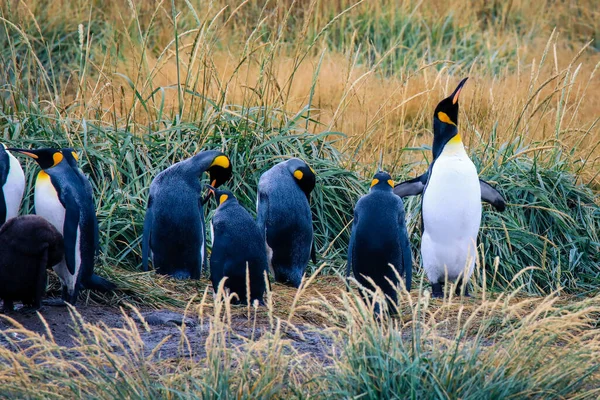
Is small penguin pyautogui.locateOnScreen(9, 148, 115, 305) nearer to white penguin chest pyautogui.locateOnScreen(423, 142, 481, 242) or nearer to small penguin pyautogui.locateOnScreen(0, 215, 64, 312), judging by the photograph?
small penguin pyautogui.locateOnScreen(0, 215, 64, 312)

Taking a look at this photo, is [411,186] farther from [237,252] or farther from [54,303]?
[54,303]

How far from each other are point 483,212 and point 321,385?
3.25m

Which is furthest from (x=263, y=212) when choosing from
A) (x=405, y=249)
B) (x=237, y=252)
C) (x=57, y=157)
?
(x=57, y=157)

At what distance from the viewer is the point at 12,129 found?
5.97 metres

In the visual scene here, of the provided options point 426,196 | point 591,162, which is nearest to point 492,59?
point 591,162

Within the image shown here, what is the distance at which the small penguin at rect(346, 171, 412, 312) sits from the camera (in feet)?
15.2

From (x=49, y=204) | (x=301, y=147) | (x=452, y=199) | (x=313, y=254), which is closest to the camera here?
(x=49, y=204)

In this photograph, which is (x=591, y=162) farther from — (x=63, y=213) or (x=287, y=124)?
(x=63, y=213)

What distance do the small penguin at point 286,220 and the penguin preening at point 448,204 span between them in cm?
75

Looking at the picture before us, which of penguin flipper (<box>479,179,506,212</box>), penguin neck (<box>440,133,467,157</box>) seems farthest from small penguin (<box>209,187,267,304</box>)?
penguin flipper (<box>479,179,506,212</box>)

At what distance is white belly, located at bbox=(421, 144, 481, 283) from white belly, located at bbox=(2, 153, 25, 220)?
7.79 feet

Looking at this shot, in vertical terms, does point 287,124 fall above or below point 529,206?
above

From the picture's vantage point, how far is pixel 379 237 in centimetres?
464

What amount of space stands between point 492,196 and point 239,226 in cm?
172
